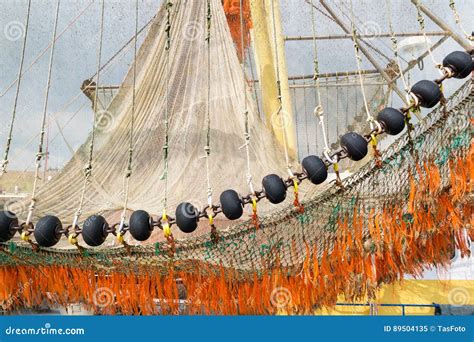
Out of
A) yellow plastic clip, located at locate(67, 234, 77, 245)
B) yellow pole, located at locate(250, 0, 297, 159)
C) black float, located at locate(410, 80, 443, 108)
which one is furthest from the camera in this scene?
yellow pole, located at locate(250, 0, 297, 159)

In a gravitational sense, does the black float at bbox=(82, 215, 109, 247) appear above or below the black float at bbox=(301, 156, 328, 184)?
below

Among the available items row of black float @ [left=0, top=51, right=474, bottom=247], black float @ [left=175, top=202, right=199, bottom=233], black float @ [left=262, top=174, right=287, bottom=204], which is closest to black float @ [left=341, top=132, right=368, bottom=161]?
row of black float @ [left=0, top=51, right=474, bottom=247]

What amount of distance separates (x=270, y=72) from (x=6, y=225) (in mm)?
5377

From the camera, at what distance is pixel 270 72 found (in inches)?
336

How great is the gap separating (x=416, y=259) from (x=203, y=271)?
72.2 inches

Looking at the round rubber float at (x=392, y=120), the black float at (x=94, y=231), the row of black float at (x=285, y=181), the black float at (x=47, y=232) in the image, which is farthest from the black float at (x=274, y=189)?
the black float at (x=47, y=232)

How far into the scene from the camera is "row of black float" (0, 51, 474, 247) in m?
3.79

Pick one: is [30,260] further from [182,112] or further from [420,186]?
[420,186]

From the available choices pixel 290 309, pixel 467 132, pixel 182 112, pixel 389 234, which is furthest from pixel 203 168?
pixel 467 132

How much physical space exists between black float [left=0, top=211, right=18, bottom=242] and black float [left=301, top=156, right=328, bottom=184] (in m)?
2.42

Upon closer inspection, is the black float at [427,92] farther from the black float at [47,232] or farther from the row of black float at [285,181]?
the black float at [47,232]

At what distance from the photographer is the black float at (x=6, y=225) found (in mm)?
4176

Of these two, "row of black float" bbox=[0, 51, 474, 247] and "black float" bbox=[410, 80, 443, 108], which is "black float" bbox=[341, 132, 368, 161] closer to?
"row of black float" bbox=[0, 51, 474, 247]

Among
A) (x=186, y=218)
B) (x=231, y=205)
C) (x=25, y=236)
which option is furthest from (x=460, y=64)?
(x=25, y=236)
